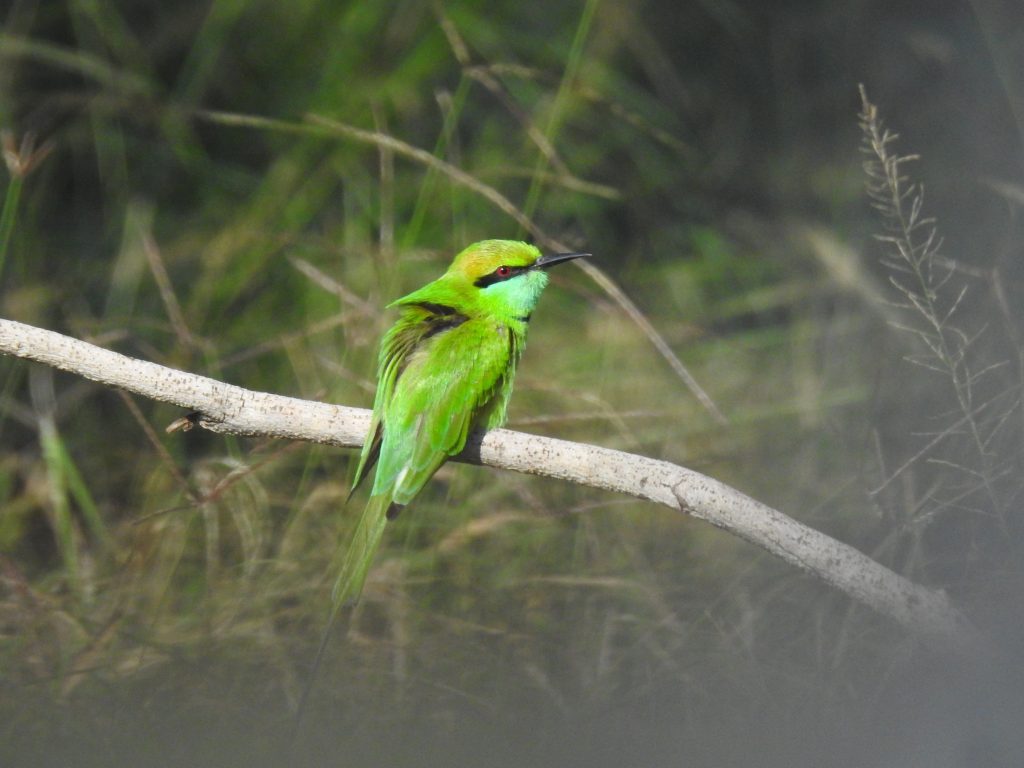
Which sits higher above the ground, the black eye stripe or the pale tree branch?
the black eye stripe

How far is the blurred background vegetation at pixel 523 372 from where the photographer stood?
5.40ft

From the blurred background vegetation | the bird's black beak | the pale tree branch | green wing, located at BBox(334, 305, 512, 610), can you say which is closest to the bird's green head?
the bird's black beak

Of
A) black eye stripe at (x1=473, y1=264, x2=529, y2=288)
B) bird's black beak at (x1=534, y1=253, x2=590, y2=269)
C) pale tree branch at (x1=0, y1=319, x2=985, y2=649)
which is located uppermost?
bird's black beak at (x1=534, y1=253, x2=590, y2=269)

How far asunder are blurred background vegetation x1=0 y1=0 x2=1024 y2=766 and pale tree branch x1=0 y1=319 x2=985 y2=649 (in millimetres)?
78

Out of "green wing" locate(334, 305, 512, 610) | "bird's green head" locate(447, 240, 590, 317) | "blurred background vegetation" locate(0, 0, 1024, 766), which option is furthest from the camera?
"bird's green head" locate(447, 240, 590, 317)

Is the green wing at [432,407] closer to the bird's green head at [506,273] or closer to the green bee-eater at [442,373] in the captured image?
the green bee-eater at [442,373]

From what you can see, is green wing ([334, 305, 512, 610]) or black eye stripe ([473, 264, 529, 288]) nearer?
green wing ([334, 305, 512, 610])

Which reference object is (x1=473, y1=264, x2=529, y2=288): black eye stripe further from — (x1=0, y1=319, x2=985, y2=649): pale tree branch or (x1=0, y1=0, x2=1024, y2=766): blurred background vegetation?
(x1=0, y1=319, x2=985, y2=649): pale tree branch

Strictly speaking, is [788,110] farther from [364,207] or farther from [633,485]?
[633,485]

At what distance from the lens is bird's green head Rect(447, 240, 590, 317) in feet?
7.24

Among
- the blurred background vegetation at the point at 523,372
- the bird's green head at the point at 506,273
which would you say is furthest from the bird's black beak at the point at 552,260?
the blurred background vegetation at the point at 523,372

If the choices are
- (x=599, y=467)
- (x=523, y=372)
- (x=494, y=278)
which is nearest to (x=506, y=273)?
(x=494, y=278)

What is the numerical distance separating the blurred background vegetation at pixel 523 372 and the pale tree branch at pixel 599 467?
0.26ft

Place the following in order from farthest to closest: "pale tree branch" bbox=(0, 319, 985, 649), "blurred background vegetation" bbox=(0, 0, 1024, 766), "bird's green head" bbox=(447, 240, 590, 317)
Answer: "bird's green head" bbox=(447, 240, 590, 317) < "blurred background vegetation" bbox=(0, 0, 1024, 766) < "pale tree branch" bbox=(0, 319, 985, 649)
